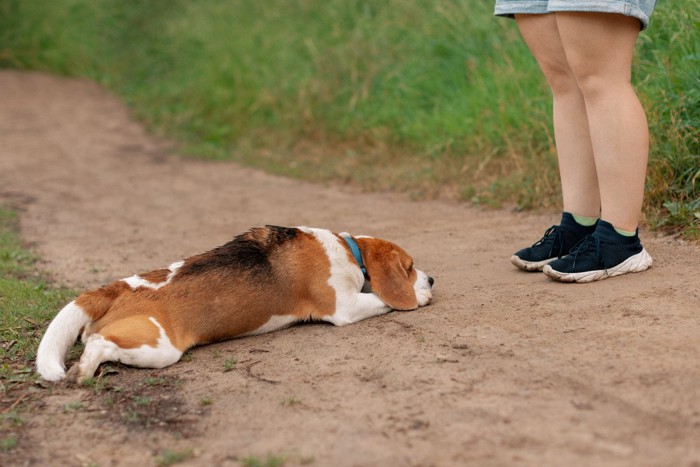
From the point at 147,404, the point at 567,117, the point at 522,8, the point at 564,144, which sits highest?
the point at 522,8

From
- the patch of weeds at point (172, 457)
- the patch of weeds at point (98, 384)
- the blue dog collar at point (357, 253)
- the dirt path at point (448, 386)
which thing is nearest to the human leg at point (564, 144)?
the dirt path at point (448, 386)

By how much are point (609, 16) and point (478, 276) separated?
1.46 m

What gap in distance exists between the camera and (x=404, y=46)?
8.92 m

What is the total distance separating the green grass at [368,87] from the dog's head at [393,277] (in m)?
1.57

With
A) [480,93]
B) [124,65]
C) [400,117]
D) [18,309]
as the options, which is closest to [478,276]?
[18,309]

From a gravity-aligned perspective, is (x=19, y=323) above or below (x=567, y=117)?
below

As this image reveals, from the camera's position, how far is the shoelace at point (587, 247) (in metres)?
3.97

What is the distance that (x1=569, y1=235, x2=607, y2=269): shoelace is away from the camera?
13.0ft

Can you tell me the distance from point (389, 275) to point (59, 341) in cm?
147

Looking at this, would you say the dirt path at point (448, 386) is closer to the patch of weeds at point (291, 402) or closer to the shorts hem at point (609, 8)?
the patch of weeds at point (291, 402)

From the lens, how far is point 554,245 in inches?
171

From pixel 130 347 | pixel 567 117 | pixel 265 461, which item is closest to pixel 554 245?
pixel 567 117

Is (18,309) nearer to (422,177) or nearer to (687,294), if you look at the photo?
(687,294)

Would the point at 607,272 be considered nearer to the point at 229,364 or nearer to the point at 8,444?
the point at 229,364
